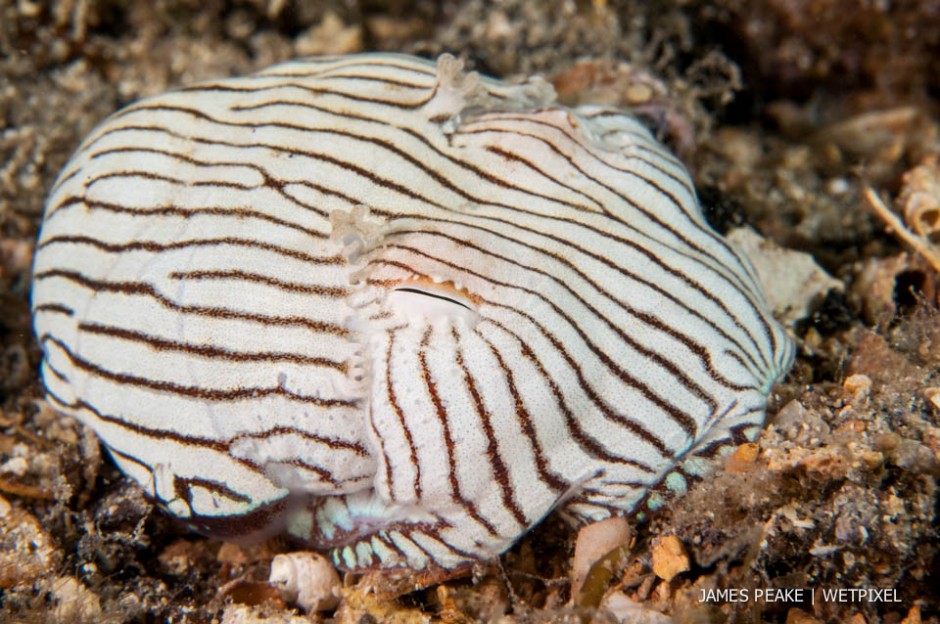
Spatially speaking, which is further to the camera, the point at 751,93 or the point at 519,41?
the point at 751,93

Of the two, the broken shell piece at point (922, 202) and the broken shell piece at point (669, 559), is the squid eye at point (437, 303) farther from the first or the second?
the broken shell piece at point (922, 202)

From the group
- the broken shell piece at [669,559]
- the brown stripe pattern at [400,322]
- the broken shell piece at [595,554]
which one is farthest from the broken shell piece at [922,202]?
the broken shell piece at [595,554]

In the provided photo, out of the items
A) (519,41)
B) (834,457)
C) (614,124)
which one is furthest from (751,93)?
(834,457)

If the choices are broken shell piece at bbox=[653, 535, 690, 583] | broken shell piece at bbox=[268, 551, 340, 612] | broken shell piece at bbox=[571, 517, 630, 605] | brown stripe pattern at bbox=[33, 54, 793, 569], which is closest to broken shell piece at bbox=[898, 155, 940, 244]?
brown stripe pattern at bbox=[33, 54, 793, 569]

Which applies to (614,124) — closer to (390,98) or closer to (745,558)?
(390,98)

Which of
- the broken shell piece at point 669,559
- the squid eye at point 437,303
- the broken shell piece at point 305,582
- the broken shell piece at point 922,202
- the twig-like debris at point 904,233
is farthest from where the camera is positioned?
the broken shell piece at point 922,202

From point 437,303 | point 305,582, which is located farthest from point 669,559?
point 305,582

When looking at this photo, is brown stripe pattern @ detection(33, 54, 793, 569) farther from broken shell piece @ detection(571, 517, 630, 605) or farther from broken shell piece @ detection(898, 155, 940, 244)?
broken shell piece @ detection(898, 155, 940, 244)

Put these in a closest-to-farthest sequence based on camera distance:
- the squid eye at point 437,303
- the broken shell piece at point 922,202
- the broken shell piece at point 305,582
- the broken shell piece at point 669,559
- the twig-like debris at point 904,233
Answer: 1. the squid eye at point 437,303
2. the broken shell piece at point 669,559
3. the broken shell piece at point 305,582
4. the twig-like debris at point 904,233
5. the broken shell piece at point 922,202
